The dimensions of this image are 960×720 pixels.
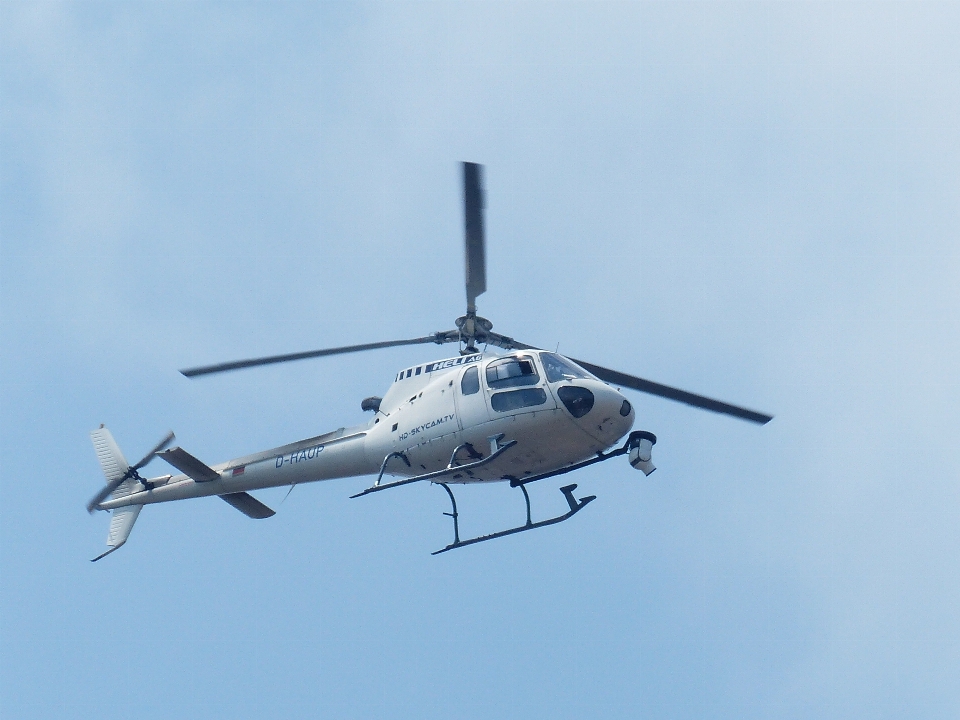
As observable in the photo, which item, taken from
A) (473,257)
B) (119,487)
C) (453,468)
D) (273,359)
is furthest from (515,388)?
(119,487)

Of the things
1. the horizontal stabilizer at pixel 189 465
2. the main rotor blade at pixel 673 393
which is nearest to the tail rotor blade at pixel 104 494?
the horizontal stabilizer at pixel 189 465

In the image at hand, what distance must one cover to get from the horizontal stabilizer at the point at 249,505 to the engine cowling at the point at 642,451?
7.11 meters

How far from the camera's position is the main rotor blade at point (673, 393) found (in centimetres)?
1515

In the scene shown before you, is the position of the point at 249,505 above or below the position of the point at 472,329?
below

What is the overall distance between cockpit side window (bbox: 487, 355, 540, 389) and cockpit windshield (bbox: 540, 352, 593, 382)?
16 centimetres

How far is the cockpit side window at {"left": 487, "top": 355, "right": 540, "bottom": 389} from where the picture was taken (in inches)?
562

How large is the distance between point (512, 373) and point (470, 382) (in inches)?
24.4

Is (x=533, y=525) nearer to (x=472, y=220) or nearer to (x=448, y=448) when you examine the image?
(x=448, y=448)

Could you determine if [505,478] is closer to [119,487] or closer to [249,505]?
[249,505]

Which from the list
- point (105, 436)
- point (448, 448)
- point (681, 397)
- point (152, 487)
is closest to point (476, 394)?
point (448, 448)

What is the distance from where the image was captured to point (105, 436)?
65.8 ft

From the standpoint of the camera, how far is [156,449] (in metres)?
18.7

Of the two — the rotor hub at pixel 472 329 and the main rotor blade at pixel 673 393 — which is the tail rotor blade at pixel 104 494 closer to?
the rotor hub at pixel 472 329

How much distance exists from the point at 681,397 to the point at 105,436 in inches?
411
